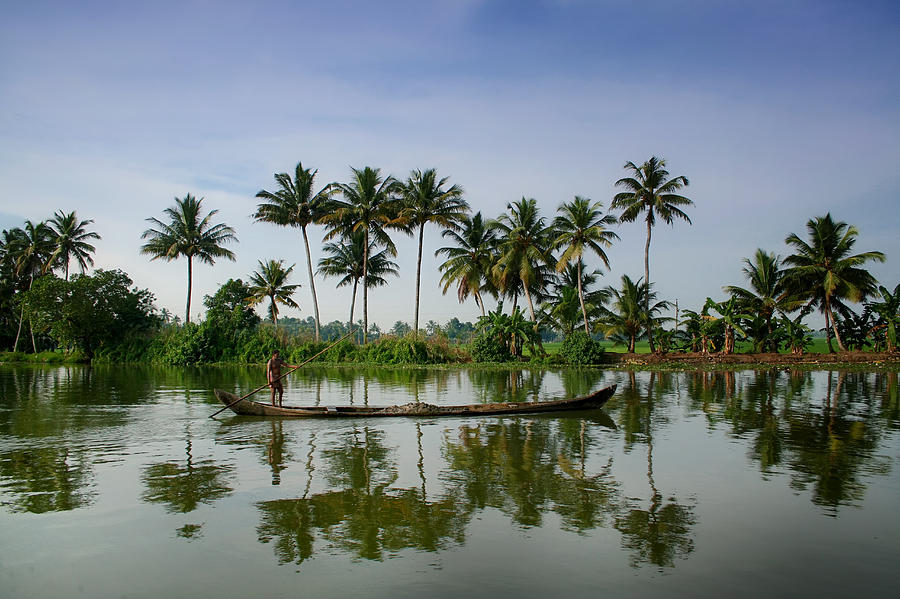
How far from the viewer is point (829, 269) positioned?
33750 millimetres

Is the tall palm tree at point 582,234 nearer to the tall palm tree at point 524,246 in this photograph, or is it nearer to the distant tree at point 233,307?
the tall palm tree at point 524,246

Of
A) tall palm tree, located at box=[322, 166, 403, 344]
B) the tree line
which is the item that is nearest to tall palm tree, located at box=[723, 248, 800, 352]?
the tree line

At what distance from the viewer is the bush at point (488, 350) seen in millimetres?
36406

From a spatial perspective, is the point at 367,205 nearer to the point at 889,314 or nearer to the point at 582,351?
the point at 582,351

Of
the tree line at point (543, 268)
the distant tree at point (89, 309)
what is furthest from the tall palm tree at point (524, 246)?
the distant tree at point (89, 309)

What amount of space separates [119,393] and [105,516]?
15.6m

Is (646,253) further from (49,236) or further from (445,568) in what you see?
(49,236)

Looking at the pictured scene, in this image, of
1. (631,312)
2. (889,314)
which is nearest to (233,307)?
(631,312)

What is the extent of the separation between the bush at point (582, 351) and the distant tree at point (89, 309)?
34.5m

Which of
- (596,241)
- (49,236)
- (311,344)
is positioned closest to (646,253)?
(596,241)

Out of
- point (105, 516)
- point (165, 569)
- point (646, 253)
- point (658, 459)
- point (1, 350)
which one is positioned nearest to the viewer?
point (165, 569)

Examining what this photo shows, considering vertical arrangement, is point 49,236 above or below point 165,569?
above

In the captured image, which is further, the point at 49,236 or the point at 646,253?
the point at 49,236

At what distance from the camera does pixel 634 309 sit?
121ft
